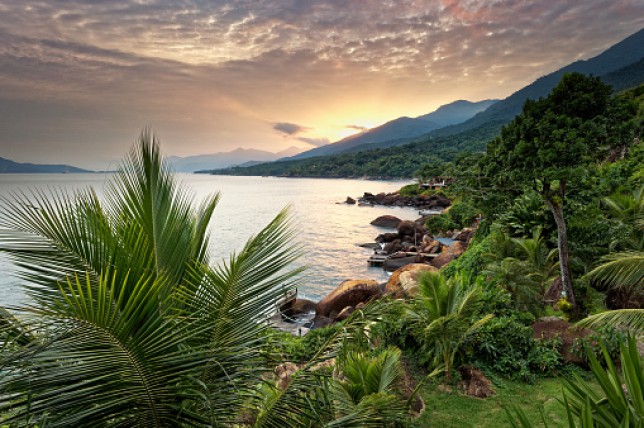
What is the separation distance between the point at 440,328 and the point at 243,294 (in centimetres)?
619

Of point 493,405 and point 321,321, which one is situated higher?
point 493,405

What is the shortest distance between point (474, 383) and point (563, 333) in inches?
107

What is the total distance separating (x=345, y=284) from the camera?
17062mm

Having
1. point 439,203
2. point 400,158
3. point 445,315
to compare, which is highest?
point 400,158

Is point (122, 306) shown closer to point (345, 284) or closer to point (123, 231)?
point (123, 231)

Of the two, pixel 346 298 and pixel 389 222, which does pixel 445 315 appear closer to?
pixel 346 298

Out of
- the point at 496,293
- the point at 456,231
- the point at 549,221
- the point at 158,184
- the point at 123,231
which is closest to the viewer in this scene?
the point at 123,231

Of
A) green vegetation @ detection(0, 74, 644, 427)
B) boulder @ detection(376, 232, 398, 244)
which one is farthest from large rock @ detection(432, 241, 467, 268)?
green vegetation @ detection(0, 74, 644, 427)

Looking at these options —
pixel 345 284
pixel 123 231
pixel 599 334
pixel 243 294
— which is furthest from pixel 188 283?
pixel 345 284

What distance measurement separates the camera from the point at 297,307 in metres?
18.0

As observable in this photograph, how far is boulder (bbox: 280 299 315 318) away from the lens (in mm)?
17859

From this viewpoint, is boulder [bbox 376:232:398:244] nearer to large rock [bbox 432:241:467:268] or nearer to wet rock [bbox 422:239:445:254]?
wet rock [bbox 422:239:445:254]

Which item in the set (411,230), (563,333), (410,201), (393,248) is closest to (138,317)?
(563,333)

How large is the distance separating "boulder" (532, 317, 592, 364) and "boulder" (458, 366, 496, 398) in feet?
6.38
